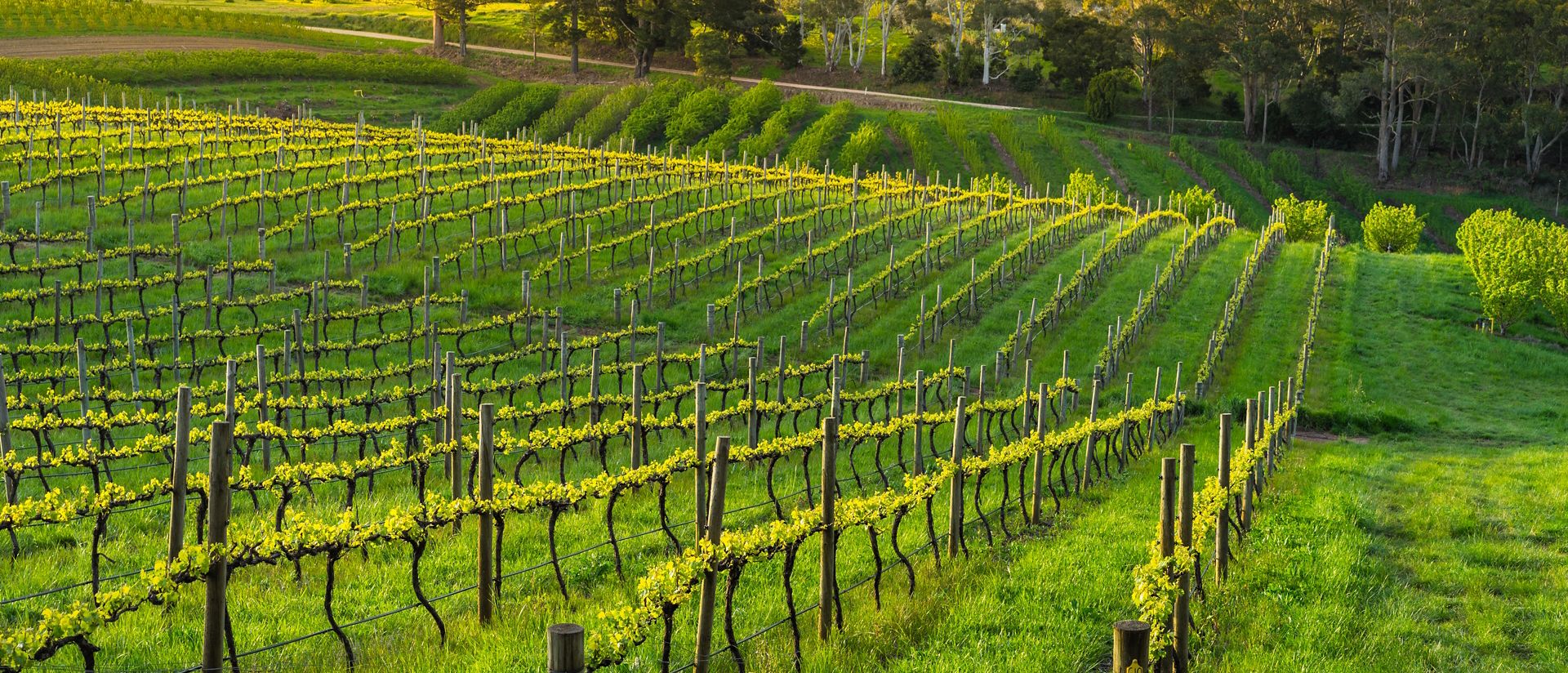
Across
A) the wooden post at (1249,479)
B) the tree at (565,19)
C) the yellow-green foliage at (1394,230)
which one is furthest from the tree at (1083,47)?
the wooden post at (1249,479)

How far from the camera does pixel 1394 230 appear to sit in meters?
52.9

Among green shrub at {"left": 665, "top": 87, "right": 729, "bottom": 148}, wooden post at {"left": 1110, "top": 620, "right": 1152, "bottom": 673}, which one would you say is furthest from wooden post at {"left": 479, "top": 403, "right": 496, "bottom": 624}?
green shrub at {"left": 665, "top": 87, "right": 729, "bottom": 148}

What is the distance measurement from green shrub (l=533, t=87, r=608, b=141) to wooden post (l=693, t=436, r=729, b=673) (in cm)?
5377

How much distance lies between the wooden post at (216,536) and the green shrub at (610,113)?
54.2 meters

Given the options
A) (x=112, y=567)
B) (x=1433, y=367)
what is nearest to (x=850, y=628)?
Answer: (x=112, y=567)

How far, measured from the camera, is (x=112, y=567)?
35.7ft

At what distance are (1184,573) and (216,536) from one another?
5792mm

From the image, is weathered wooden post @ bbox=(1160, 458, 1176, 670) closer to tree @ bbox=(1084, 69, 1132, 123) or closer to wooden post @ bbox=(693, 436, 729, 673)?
wooden post @ bbox=(693, 436, 729, 673)

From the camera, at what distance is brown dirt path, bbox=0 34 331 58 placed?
67.8 meters

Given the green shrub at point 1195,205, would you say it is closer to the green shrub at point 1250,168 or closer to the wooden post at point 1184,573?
the green shrub at point 1250,168

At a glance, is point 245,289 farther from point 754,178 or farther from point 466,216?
point 754,178

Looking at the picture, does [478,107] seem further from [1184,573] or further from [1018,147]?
[1184,573]

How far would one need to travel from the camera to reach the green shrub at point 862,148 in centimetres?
5791

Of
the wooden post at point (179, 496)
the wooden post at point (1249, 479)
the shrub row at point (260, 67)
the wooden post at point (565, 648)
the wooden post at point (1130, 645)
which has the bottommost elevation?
the wooden post at point (1249, 479)
